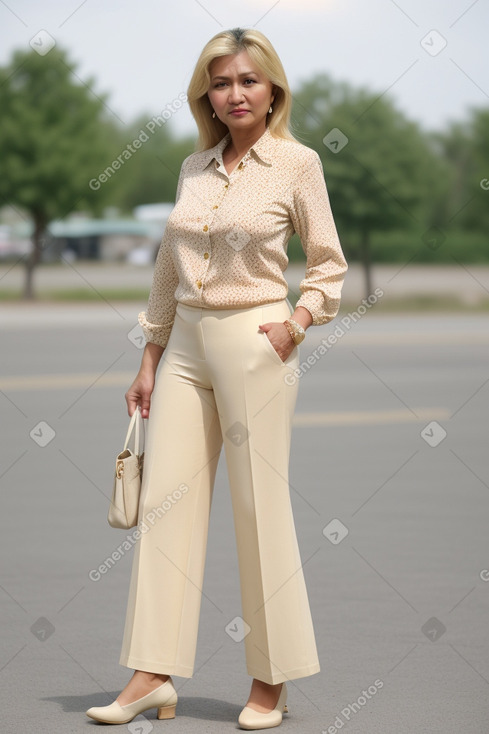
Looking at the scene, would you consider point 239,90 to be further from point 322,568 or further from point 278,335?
point 322,568

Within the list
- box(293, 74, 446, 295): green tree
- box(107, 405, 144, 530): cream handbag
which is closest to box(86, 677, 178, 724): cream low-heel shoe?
box(107, 405, 144, 530): cream handbag

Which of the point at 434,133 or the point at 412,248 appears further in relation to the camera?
the point at 434,133

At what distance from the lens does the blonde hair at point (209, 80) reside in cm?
370

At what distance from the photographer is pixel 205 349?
12.2 ft

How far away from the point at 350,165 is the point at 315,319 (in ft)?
108

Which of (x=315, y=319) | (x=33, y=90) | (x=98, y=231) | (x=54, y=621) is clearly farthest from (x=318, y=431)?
(x=98, y=231)

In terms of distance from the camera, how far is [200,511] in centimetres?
381

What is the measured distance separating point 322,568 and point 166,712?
2.17 m

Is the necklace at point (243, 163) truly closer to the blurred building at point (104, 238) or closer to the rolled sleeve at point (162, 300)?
the rolled sleeve at point (162, 300)

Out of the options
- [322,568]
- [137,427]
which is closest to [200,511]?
[137,427]

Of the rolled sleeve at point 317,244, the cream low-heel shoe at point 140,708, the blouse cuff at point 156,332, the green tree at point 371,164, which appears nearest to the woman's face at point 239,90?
the rolled sleeve at point 317,244

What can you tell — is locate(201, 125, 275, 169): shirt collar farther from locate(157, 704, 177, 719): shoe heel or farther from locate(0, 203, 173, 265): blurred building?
locate(0, 203, 173, 265): blurred building

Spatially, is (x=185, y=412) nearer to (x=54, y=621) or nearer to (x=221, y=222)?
(x=221, y=222)

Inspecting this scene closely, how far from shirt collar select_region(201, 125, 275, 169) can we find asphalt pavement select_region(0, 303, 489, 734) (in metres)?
1.69
